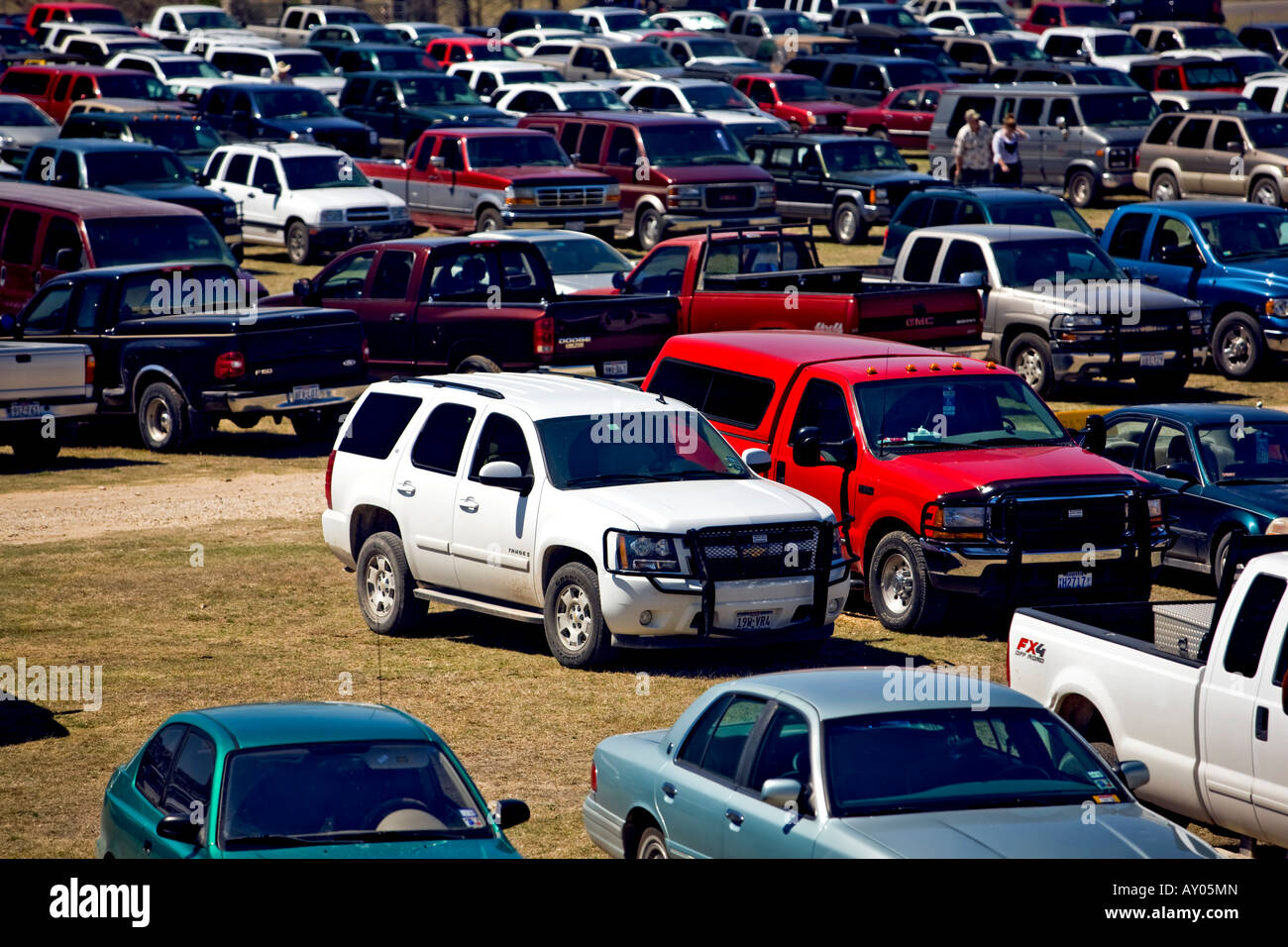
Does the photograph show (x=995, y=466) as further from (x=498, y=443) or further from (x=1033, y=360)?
(x=1033, y=360)

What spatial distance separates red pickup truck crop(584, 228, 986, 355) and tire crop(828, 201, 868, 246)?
10.4 metres

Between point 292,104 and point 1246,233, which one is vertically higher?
point 292,104

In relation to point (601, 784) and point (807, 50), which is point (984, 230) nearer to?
point (601, 784)

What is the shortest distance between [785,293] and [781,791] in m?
13.3

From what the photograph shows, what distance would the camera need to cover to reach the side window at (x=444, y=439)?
13.7 meters

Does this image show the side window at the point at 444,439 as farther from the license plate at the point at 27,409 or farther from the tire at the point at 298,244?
the tire at the point at 298,244

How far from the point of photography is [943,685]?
8.10m

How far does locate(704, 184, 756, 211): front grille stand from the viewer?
32.8m

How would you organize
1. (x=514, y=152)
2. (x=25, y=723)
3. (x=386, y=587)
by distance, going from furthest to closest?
(x=514, y=152) < (x=386, y=587) < (x=25, y=723)

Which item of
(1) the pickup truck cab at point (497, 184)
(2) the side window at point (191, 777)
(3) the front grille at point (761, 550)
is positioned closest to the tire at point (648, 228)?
(1) the pickup truck cab at point (497, 184)

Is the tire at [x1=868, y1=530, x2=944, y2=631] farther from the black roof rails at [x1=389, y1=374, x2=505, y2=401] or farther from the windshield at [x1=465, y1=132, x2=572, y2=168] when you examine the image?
the windshield at [x1=465, y1=132, x2=572, y2=168]

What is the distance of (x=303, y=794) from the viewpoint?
7645mm

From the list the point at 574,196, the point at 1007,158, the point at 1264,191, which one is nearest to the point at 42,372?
the point at 574,196

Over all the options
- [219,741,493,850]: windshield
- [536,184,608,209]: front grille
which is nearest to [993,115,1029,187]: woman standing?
[536,184,608,209]: front grille
